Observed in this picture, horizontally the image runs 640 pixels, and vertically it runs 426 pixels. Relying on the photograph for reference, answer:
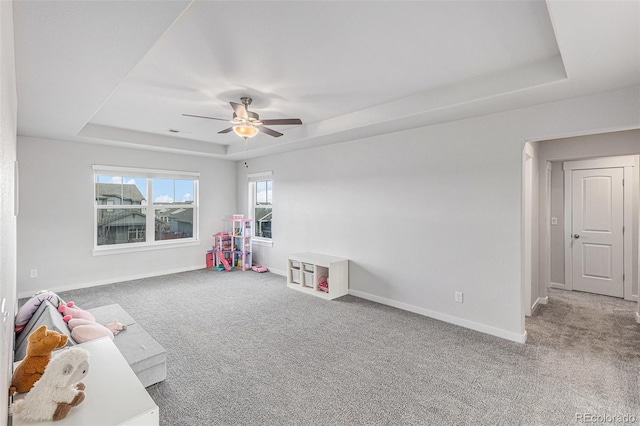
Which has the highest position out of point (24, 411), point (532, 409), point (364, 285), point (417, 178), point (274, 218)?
point (417, 178)

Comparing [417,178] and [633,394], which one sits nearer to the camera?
[633,394]

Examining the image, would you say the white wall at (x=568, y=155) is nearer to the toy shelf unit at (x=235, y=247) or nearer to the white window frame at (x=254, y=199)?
the white window frame at (x=254, y=199)

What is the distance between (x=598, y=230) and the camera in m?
4.79

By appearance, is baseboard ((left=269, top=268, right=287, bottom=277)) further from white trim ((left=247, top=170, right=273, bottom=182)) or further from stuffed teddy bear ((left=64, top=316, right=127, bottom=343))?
stuffed teddy bear ((left=64, top=316, right=127, bottom=343))

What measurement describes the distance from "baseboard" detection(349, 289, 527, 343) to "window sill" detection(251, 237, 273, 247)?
89.7 inches

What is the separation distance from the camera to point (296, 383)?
2.49 m

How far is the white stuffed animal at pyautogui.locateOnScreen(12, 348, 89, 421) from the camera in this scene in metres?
1.31

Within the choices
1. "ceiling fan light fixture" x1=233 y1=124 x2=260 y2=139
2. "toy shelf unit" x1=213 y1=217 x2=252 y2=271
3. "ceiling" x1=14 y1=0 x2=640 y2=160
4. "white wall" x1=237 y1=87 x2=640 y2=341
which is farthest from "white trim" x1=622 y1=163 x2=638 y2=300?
"toy shelf unit" x1=213 y1=217 x2=252 y2=271

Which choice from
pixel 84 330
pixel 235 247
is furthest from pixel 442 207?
pixel 235 247

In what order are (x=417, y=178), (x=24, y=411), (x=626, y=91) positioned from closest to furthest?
(x=24, y=411) < (x=626, y=91) < (x=417, y=178)

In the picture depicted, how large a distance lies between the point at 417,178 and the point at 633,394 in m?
2.75

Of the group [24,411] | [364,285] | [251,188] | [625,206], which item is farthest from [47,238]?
[625,206]

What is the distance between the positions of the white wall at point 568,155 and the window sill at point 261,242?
474 cm

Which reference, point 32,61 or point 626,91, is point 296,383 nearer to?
point 32,61
